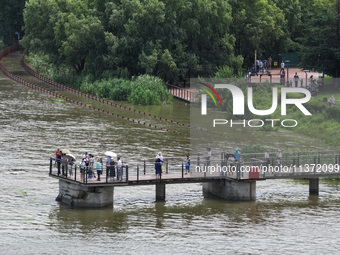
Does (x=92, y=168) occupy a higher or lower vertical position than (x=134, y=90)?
lower

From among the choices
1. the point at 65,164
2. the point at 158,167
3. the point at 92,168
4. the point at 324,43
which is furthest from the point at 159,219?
the point at 324,43

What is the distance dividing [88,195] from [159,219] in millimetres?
4707

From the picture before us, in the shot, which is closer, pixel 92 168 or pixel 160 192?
pixel 92 168

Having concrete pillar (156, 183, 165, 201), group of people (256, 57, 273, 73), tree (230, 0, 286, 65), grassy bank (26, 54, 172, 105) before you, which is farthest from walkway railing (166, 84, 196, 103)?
concrete pillar (156, 183, 165, 201)

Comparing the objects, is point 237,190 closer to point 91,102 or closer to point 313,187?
point 313,187

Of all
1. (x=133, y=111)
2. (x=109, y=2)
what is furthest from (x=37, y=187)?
(x=109, y=2)

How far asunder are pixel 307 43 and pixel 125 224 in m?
56.4

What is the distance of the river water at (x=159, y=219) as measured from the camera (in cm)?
4603

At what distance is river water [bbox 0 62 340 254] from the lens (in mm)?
46031

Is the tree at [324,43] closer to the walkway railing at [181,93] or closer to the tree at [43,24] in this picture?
the walkway railing at [181,93]

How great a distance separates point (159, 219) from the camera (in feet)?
170

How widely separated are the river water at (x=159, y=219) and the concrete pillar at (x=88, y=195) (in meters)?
0.71

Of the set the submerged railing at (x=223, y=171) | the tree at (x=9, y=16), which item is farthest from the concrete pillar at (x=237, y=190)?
the tree at (x=9, y=16)

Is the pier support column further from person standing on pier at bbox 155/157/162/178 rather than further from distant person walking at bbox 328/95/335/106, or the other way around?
distant person walking at bbox 328/95/335/106
